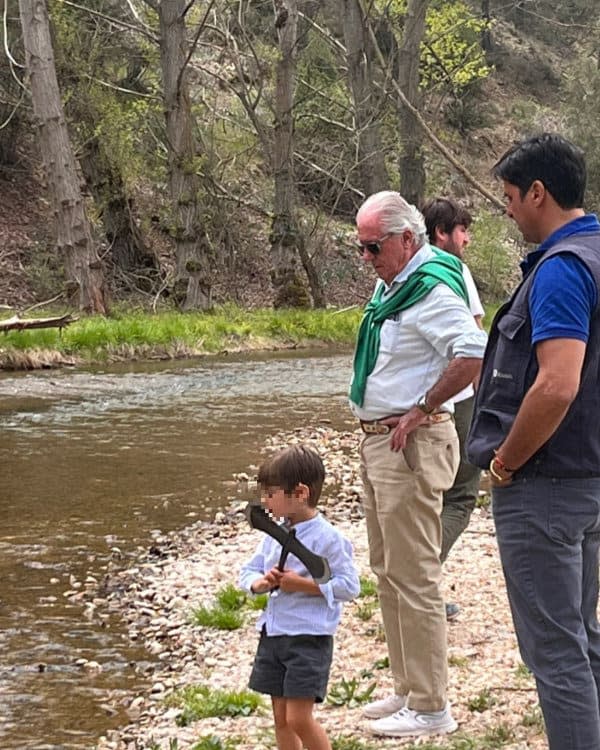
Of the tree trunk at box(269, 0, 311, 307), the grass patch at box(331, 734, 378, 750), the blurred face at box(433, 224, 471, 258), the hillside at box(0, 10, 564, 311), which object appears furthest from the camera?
the hillside at box(0, 10, 564, 311)

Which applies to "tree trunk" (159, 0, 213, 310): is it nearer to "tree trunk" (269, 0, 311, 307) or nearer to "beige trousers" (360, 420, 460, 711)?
"tree trunk" (269, 0, 311, 307)

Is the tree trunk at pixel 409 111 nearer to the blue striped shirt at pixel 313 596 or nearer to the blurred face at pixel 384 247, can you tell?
the blurred face at pixel 384 247

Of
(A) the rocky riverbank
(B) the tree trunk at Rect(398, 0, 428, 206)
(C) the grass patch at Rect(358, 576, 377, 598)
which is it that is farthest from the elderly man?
(B) the tree trunk at Rect(398, 0, 428, 206)

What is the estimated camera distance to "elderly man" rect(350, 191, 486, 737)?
4.17 m

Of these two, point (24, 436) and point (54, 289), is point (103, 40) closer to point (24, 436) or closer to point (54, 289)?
point (54, 289)

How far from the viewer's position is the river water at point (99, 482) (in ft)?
17.1

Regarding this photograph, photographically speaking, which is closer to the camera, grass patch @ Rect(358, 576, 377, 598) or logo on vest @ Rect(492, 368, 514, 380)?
logo on vest @ Rect(492, 368, 514, 380)

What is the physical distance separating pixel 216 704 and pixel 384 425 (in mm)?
1443

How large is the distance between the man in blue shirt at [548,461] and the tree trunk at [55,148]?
1762cm

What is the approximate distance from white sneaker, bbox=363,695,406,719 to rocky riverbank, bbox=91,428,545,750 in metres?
0.06

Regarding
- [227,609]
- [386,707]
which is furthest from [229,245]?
[386,707]

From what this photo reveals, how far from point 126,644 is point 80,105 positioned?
2065 cm

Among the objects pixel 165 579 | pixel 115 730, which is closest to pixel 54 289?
pixel 165 579

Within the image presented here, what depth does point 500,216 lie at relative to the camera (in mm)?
32531
